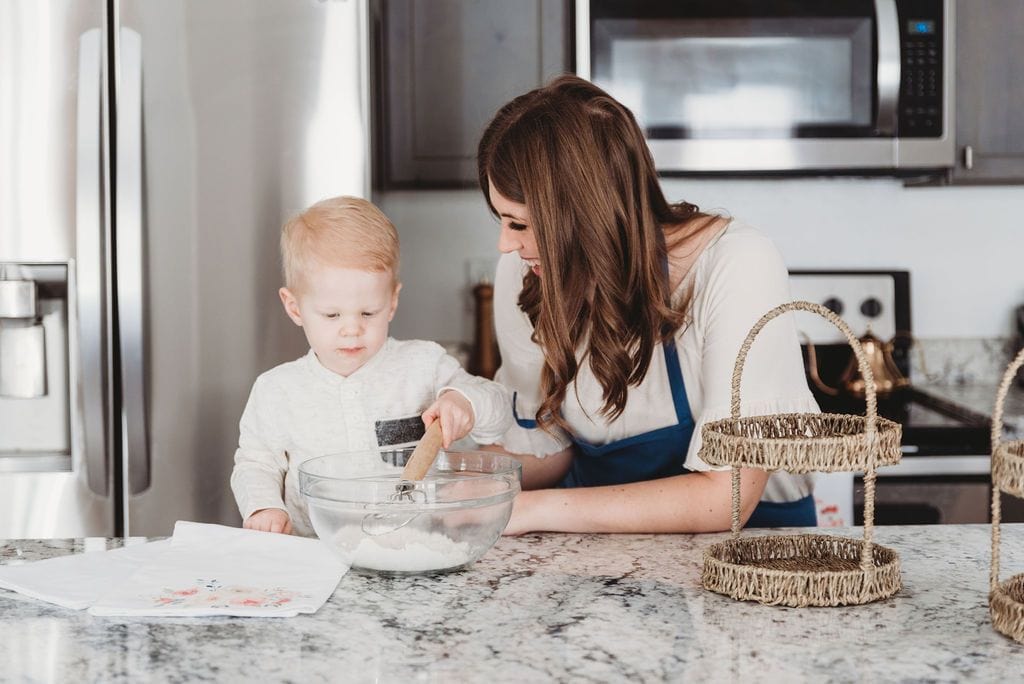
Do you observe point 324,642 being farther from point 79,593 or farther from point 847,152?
point 847,152

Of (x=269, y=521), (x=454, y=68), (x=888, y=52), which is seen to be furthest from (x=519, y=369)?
(x=888, y=52)

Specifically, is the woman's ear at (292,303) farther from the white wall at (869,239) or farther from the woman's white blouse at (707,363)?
the white wall at (869,239)

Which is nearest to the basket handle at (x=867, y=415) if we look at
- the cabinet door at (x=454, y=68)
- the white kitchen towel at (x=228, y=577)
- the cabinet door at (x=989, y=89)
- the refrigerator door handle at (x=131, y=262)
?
the white kitchen towel at (x=228, y=577)

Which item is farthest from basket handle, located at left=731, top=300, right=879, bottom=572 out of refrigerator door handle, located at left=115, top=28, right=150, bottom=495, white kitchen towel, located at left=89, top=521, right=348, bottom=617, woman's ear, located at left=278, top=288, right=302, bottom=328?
refrigerator door handle, located at left=115, top=28, right=150, bottom=495

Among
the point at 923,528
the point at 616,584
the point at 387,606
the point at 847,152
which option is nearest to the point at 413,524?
the point at 387,606

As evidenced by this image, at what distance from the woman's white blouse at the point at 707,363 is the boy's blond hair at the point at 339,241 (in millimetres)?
265

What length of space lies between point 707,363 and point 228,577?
729 mm

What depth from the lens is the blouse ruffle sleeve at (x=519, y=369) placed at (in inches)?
69.1

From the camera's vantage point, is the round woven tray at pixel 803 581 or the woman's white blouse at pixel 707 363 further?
the woman's white blouse at pixel 707 363

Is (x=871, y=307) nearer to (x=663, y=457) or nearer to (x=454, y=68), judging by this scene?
(x=454, y=68)

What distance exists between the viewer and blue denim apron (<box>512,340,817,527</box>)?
64.7 inches

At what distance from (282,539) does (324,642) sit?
35cm

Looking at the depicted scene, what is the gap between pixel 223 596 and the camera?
1.06 m

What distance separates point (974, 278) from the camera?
318 cm
